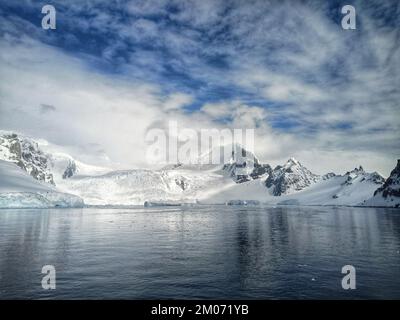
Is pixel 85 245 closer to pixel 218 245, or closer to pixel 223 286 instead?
pixel 218 245

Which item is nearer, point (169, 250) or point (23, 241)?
point (169, 250)

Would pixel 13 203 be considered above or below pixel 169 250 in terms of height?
above

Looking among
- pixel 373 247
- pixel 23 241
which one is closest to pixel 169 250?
pixel 23 241

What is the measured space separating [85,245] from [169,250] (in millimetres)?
11034

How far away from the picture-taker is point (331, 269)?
2762 cm
